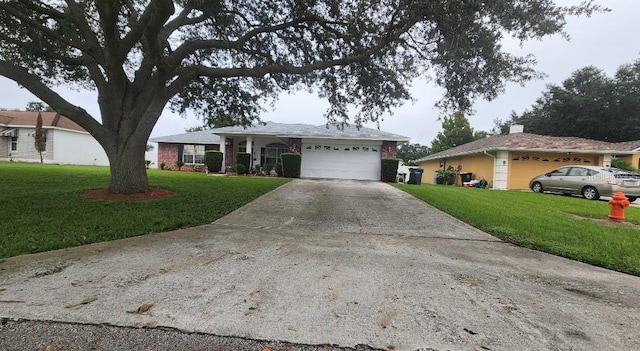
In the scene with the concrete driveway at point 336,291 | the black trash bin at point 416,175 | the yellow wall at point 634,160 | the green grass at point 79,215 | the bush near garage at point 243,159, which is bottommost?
the concrete driveway at point 336,291

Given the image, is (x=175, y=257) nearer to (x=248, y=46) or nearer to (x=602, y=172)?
(x=248, y=46)

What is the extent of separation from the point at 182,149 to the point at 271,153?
6.43 m

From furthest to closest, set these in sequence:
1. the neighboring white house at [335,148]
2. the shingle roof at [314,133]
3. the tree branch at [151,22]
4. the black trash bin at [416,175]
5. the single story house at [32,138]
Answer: the single story house at [32,138], the neighboring white house at [335,148], the shingle roof at [314,133], the black trash bin at [416,175], the tree branch at [151,22]

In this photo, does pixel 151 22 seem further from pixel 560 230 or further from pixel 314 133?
pixel 314 133

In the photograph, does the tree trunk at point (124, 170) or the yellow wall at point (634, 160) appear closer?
the tree trunk at point (124, 170)

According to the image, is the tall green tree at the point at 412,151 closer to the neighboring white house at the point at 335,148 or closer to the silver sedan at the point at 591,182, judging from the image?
the neighboring white house at the point at 335,148

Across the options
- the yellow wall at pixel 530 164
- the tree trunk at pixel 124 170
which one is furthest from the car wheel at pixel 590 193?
the tree trunk at pixel 124 170

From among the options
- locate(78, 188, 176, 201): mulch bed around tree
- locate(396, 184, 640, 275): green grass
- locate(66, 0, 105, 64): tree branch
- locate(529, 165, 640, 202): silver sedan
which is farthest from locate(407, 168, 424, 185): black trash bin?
locate(66, 0, 105, 64): tree branch

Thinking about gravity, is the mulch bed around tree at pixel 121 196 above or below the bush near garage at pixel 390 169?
below

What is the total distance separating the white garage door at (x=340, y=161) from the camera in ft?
64.7

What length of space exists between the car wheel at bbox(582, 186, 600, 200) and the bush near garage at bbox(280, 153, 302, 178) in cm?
1283

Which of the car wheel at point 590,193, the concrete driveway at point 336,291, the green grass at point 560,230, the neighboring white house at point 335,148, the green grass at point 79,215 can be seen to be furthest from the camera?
the neighboring white house at point 335,148

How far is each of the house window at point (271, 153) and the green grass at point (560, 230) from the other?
43.0ft

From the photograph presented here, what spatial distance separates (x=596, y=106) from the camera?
30516mm
